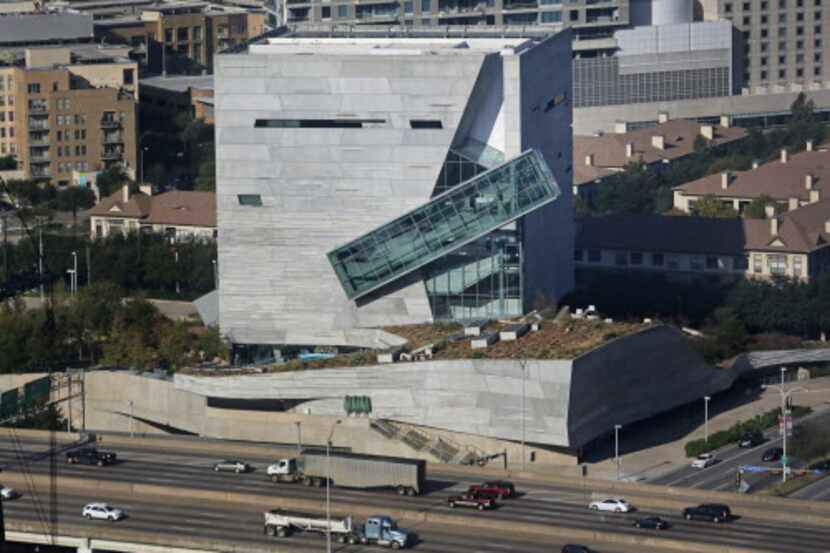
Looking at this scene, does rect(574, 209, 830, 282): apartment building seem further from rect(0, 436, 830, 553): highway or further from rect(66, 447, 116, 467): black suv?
rect(66, 447, 116, 467): black suv

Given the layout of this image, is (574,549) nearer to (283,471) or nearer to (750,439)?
(283,471)

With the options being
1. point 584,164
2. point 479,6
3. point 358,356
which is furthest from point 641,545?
point 479,6

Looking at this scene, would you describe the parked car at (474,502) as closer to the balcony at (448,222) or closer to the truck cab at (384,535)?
the truck cab at (384,535)

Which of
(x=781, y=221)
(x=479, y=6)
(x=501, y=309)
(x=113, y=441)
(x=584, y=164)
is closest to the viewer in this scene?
(x=113, y=441)

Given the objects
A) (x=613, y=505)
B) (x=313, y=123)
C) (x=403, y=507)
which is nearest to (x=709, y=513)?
(x=613, y=505)

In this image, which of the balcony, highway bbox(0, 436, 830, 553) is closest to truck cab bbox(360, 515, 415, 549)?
highway bbox(0, 436, 830, 553)

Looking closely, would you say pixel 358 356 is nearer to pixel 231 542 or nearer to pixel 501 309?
pixel 501 309
